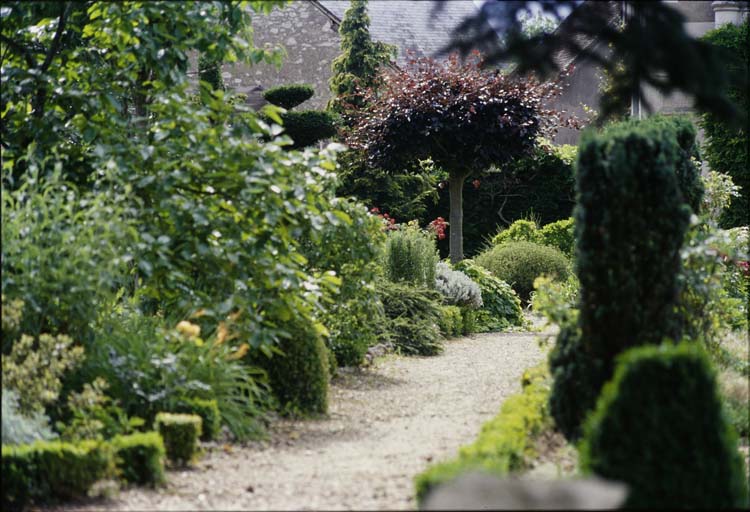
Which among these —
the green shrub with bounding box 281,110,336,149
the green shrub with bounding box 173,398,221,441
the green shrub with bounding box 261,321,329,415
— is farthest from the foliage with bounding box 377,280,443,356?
the green shrub with bounding box 281,110,336,149

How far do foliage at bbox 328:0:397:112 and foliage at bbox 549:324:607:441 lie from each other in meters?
13.3

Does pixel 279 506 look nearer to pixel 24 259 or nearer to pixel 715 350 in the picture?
pixel 24 259

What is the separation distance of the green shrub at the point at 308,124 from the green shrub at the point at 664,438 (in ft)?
43.5

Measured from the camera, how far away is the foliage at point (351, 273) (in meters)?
6.79

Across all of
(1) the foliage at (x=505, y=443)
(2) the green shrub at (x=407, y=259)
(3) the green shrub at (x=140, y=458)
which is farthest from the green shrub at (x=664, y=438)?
(2) the green shrub at (x=407, y=259)

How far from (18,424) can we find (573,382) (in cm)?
267

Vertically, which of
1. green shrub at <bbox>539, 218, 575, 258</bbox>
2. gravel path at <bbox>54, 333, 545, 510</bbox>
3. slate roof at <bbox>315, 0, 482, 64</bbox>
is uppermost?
slate roof at <bbox>315, 0, 482, 64</bbox>

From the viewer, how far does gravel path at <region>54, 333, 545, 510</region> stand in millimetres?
3789

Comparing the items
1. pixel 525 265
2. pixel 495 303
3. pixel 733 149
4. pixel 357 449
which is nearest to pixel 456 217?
pixel 525 265

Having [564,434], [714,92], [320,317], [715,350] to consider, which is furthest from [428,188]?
[714,92]

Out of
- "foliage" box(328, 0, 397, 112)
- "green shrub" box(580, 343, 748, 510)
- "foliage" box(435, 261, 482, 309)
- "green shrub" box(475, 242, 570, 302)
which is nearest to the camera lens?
"green shrub" box(580, 343, 748, 510)

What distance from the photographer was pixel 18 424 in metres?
3.97

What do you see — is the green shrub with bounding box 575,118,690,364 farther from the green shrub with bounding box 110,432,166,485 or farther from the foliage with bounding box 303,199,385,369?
the foliage with bounding box 303,199,385,369

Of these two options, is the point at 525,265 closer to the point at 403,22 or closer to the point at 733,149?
the point at 733,149
